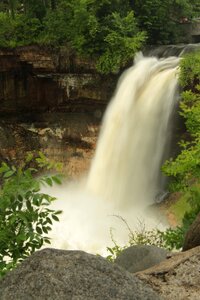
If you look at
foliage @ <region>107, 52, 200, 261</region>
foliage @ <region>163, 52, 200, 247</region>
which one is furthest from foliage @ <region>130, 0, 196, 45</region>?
foliage @ <region>107, 52, 200, 261</region>

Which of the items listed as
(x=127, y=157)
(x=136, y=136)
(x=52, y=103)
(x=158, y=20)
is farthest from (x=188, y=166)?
(x=158, y=20)

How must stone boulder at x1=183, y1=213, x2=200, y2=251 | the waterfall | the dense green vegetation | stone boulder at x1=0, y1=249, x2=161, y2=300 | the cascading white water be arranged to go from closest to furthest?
stone boulder at x1=0, y1=249, x2=161, y2=300 → stone boulder at x1=183, y1=213, x2=200, y2=251 → the cascading white water → the waterfall → the dense green vegetation

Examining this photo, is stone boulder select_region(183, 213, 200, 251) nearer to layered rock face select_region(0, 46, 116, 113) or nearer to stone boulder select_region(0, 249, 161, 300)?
stone boulder select_region(0, 249, 161, 300)

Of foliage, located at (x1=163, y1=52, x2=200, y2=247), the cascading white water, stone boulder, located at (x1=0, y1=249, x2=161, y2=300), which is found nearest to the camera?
stone boulder, located at (x1=0, y1=249, x2=161, y2=300)

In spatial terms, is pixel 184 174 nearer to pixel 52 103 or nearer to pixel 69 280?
pixel 69 280

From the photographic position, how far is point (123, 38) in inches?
666

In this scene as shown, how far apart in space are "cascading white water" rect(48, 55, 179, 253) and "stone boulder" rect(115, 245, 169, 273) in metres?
6.30

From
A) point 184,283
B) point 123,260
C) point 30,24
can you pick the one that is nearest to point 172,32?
point 30,24

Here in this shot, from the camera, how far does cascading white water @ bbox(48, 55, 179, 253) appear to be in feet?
45.3

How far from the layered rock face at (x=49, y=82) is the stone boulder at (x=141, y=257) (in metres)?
11.8

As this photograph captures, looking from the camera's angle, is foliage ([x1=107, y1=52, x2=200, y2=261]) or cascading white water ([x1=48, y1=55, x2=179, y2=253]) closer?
foliage ([x1=107, y1=52, x2=200, y2=261])

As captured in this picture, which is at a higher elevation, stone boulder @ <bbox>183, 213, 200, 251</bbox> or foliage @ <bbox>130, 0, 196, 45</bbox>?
foliage @ <bbox>130, 0, 196, 45</bbox>

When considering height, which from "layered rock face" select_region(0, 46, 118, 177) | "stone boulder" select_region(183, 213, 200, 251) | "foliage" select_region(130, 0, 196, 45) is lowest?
"stone boulder" select_region(183, 213, 200, 251)

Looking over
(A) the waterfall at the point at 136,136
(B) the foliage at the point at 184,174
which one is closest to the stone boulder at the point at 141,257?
(B) the foliage at the point at 184,174
